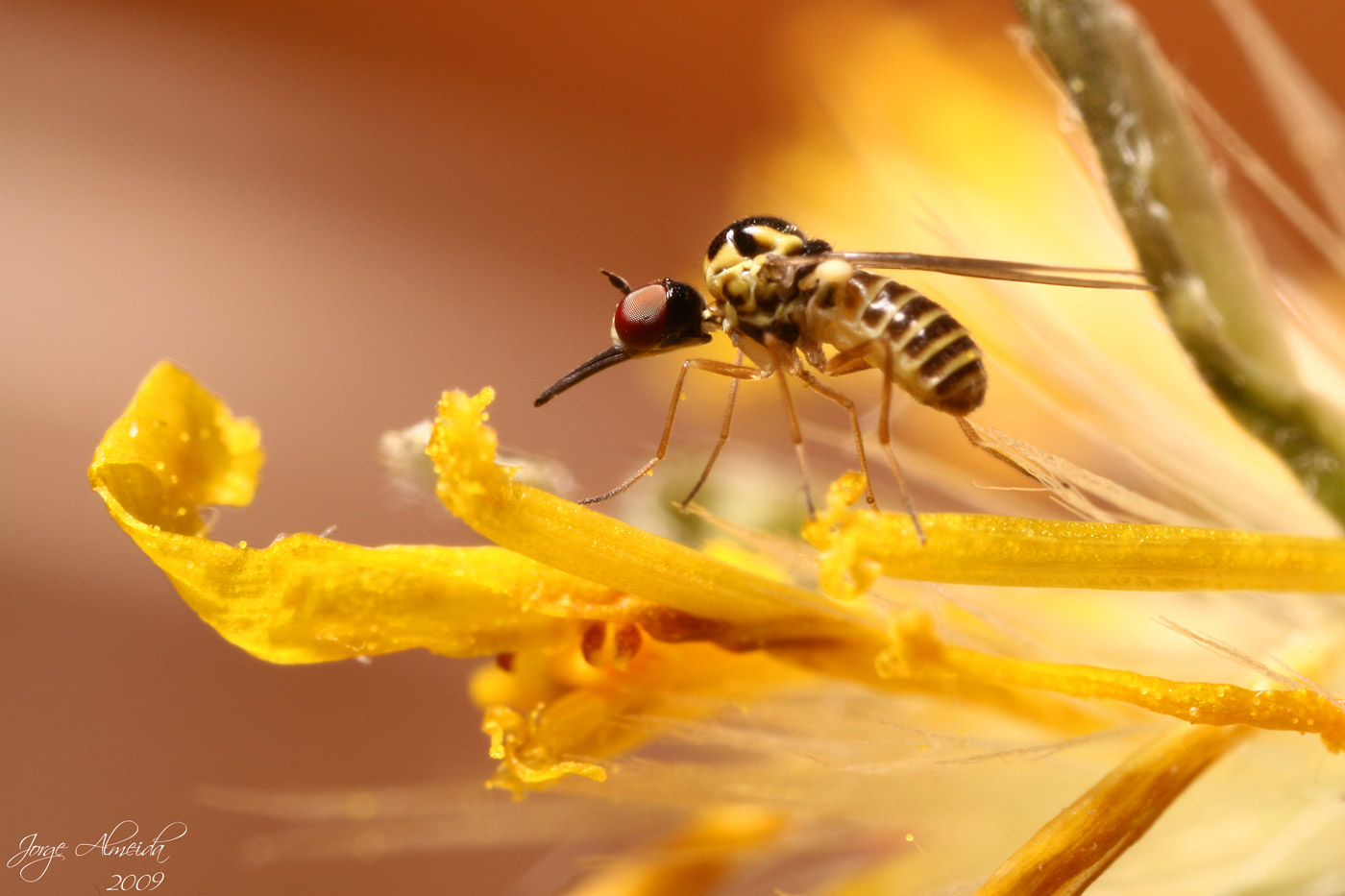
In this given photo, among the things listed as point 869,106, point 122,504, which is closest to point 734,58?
point 869,106

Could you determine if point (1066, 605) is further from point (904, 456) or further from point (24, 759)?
point (24, 759)

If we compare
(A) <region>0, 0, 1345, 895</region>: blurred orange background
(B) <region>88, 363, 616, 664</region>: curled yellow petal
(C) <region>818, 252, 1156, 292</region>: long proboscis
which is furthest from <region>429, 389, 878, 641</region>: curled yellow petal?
(A) <region>0, 0, 1345, 895</region>: blurred orange background

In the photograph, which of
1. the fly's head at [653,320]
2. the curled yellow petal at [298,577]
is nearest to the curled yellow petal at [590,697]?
the curled yellow petal at [298,577]

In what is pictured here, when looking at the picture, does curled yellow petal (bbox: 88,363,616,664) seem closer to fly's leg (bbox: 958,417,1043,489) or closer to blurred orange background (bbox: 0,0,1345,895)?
fly's leg (bbox: 958,417,1043,489)

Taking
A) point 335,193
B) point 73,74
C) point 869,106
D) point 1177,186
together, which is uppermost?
point 73,74

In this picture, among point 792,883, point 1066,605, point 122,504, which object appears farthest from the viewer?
point 1066,605

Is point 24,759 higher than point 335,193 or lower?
lower
